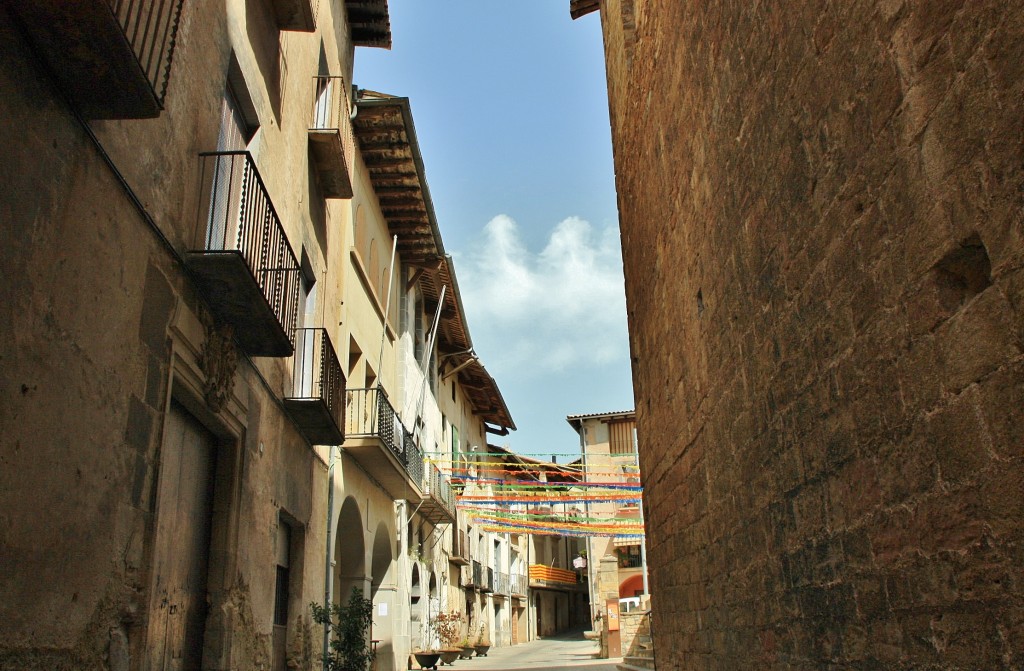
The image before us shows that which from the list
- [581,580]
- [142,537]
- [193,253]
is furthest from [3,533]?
[581,580]

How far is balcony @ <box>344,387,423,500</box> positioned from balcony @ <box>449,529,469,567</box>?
412 inches

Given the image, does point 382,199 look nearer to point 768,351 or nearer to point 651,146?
point 651,146

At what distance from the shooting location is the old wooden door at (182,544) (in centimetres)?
635

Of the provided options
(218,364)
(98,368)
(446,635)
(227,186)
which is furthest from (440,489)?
(98,368)

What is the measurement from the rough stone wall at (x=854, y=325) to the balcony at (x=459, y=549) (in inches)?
772

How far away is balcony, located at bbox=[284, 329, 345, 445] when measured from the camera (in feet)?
30.7

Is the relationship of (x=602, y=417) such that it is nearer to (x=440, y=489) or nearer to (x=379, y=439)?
(x=440, y=489)

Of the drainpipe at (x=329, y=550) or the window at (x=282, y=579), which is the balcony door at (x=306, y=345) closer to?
the window at (x=282, y=579)

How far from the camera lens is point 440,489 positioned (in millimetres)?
20203

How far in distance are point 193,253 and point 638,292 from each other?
4967mm

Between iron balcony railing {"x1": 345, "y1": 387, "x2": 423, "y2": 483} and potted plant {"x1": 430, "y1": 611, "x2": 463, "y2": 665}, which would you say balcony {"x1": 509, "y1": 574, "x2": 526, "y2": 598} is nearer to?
potted plant {"x1": 430, "y1": 611, "x2": 463, "y2": 665}

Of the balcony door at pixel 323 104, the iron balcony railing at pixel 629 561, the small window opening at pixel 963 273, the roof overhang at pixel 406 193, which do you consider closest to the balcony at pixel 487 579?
the iron balcony railing at pixel 629 561

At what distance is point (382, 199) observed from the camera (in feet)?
53.8

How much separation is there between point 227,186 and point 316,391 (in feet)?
11.2
